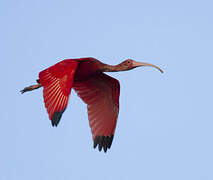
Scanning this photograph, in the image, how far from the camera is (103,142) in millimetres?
14844

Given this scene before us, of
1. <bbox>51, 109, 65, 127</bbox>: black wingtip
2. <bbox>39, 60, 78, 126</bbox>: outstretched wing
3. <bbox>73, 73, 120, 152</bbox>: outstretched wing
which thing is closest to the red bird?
<bbox>73, 73, 120, 152</bbox>: outstretched wing

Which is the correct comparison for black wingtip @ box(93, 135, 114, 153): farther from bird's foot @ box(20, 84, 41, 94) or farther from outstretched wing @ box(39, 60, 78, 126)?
outstretched wing @ box(39, 60, 78, 126)

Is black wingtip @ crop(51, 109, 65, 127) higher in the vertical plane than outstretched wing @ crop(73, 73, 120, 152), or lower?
lower

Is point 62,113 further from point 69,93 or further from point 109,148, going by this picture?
point 109,148

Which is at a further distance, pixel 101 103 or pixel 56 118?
pixel 101 103

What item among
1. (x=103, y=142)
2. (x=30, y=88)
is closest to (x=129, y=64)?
(x=103, y=142)

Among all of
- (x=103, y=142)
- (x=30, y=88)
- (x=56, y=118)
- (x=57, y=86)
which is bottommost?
(x=103, y=142)

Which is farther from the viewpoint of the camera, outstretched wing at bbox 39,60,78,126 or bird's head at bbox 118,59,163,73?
bird's head at bbox 118,59,163,73

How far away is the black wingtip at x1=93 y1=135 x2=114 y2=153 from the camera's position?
14789 mm

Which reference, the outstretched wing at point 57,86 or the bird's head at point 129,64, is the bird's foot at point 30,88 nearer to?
the outstretched wing at point 57,86

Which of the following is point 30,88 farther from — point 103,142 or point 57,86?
point 57,86

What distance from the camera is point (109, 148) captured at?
49.0ft

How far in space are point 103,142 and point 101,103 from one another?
3.73 feet

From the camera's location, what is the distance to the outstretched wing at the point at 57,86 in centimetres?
1153
